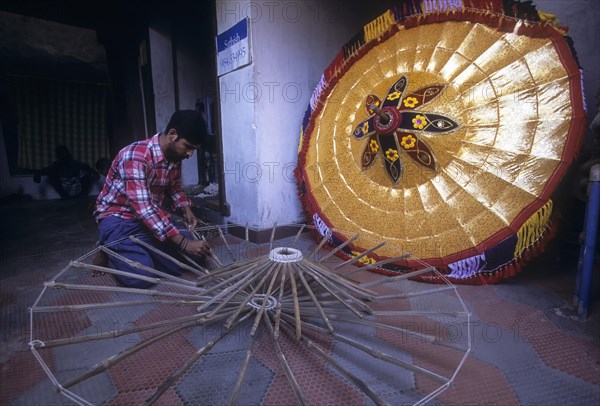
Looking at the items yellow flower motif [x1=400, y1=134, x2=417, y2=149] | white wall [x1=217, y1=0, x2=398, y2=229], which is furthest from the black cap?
yellow flower motif [x1=400, y1=134, x2=417, y2=149]

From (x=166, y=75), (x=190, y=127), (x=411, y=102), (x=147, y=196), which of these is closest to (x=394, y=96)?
(x=411, y=102)

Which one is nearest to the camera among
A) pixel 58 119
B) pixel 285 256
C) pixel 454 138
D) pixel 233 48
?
pixel 285 256

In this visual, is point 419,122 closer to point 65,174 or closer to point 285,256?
point 285,256

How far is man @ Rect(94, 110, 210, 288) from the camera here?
6.64 ft

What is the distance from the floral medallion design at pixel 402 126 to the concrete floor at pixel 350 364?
91 cm

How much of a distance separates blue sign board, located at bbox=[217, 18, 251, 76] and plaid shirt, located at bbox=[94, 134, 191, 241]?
3.61 ft

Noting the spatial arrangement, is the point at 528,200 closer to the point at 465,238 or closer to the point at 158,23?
the point at 465,238

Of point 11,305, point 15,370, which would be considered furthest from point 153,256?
point 15,370

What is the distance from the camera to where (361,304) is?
150 centimetres

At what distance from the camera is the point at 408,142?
7.43ft

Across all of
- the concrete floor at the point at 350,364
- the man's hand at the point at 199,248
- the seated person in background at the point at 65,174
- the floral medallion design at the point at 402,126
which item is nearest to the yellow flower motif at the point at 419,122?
the floral medallion design at the point at 402,126

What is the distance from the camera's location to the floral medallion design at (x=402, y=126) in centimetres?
220

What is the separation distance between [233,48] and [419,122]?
5.65ft

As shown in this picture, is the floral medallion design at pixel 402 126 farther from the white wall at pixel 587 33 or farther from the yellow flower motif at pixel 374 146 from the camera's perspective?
the white wall at pixel 587 33
